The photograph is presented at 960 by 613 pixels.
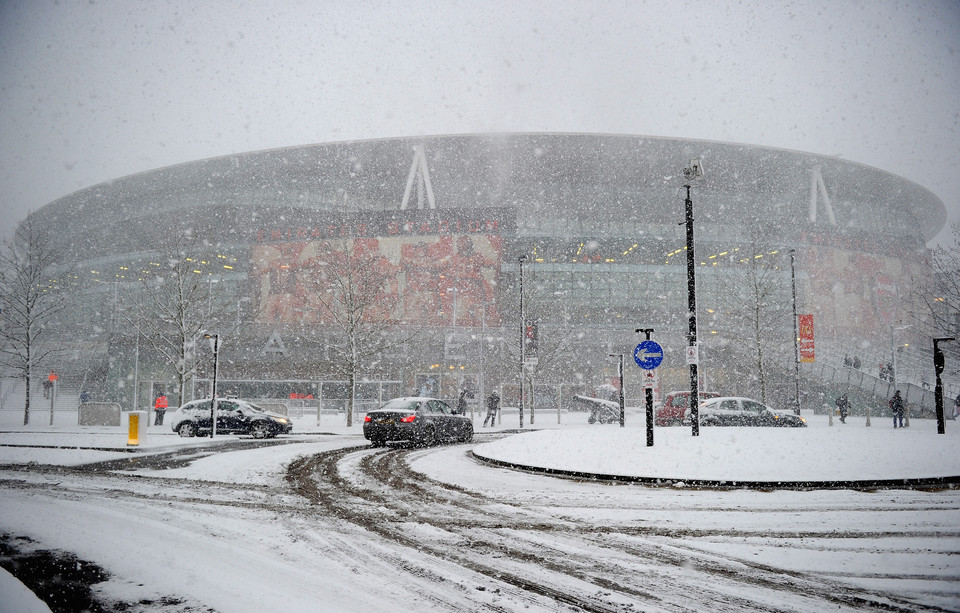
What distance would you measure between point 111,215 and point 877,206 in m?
78.2

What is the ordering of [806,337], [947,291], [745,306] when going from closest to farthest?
1. [947,291]
2. [806,337]
3. [745,306]

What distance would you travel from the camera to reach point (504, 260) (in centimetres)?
4778

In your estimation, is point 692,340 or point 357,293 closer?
point 692,340

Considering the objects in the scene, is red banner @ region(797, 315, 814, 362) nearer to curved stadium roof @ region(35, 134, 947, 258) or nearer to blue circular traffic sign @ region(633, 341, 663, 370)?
blue circular traffic sign @ region(633, 341, 663, 370)

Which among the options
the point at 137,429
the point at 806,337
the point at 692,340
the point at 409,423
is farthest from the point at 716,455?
the point at 806,337

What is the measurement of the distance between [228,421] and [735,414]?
702 inches

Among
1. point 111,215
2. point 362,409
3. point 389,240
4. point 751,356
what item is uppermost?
point 111,215

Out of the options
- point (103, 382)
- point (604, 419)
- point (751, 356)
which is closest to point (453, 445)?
point (604, 419)

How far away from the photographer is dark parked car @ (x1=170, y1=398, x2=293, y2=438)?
68.4ft

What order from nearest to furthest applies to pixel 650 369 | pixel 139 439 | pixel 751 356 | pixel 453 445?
pixel 650 369 → pixel 139 439 → pixel 453 445 → pixel 751 356

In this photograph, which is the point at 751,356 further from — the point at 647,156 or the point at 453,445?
the point at 453,445

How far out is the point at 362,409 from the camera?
35594mm

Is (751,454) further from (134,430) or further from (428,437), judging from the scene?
(134,430)

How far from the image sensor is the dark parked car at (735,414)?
21.1m
